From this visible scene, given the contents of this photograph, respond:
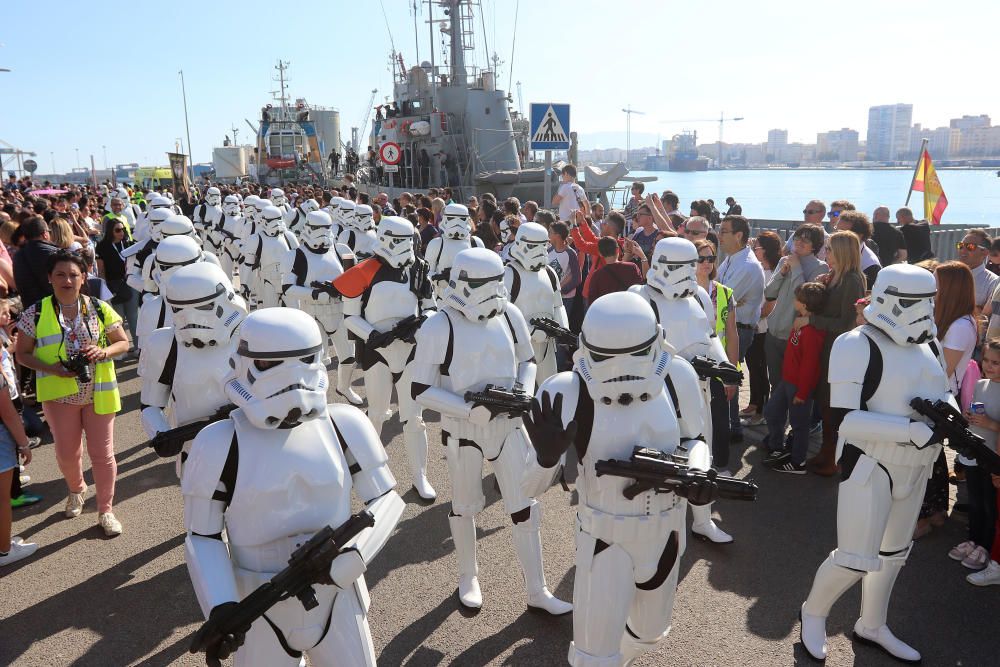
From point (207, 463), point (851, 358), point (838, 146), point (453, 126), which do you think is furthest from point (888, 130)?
point (207, 463)

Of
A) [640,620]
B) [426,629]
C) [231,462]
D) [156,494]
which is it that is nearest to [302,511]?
[231,462]

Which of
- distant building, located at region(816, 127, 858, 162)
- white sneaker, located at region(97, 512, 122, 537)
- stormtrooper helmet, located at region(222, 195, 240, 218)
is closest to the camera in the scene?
white sneaker, located at region(97, 512, 122, 537)

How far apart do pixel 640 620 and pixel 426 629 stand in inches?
61.2

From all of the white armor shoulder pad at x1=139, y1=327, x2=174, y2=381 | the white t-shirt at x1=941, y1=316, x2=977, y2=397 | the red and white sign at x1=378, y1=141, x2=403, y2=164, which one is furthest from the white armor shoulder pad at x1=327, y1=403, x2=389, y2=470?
the red and white sign at x1=378, y1=141, x2=403, y2=164

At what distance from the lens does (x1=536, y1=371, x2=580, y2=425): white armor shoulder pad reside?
306cm

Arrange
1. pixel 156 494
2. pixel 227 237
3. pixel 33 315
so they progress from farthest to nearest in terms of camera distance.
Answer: pixel 227 237
pixel 156 494
pixel 33 315

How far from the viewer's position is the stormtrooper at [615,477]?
2945 mm

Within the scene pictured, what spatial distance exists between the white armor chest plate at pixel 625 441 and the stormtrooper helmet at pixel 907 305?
142 centimetres

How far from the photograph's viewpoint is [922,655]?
12.5ft

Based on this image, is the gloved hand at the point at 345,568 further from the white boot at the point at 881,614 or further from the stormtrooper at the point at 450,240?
the stormtrooper at the point at 450,240

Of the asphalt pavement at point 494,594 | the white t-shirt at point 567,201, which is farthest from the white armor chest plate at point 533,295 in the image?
the white t-shirt at point 567,201

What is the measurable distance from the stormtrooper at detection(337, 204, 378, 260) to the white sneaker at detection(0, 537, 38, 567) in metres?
5.06

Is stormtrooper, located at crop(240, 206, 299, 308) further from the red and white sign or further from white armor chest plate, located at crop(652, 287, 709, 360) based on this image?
the red and white sign

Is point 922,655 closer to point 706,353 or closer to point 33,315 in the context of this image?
point 706,353
